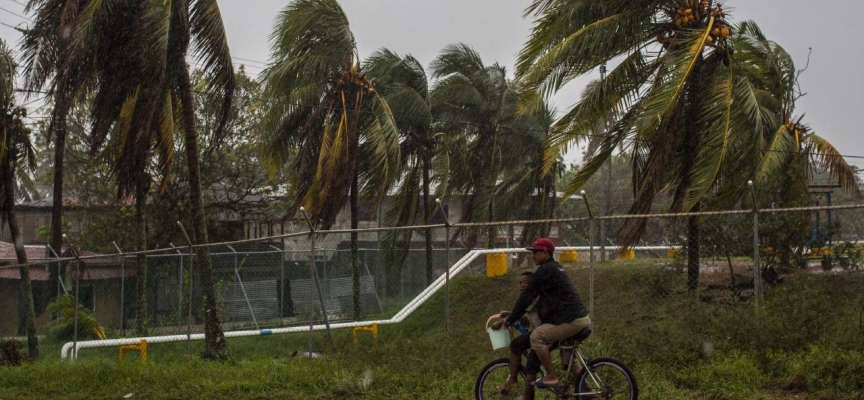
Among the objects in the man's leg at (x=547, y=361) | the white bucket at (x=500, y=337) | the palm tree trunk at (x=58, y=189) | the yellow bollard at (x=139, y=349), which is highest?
the palm tree trunk at (x=58, y=189)

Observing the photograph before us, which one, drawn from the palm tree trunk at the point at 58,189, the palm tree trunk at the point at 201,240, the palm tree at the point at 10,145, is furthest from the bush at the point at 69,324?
the palm tree trunk at the point at 201,240

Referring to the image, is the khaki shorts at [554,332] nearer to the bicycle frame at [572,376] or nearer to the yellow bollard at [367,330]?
the bicycle frame at [572,376]

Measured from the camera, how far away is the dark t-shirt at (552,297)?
7789 millimetres

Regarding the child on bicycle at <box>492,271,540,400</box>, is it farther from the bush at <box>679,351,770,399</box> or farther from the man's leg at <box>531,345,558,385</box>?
the bush at <box>679,351,770,399</box>

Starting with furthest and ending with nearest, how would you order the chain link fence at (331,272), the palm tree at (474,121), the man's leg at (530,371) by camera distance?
the palm tree at (474,121) → the chain link fence at (331,272) → the man's leg at (530,371)

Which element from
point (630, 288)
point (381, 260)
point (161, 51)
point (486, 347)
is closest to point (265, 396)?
point (486, 347)

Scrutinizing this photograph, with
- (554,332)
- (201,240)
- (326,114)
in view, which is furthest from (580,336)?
(326,114)

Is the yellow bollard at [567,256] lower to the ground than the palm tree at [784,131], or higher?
lower

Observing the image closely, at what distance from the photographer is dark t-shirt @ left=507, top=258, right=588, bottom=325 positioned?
25.6 ft

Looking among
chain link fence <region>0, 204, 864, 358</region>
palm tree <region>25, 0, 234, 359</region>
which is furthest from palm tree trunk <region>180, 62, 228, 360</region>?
chain link fence <region>0, 204, 864, 358</region>

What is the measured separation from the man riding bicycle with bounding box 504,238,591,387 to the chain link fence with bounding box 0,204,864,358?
2.64 m

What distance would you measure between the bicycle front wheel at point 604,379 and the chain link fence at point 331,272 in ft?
7.78

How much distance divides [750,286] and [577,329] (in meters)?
5.36

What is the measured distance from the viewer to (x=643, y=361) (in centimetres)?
968
